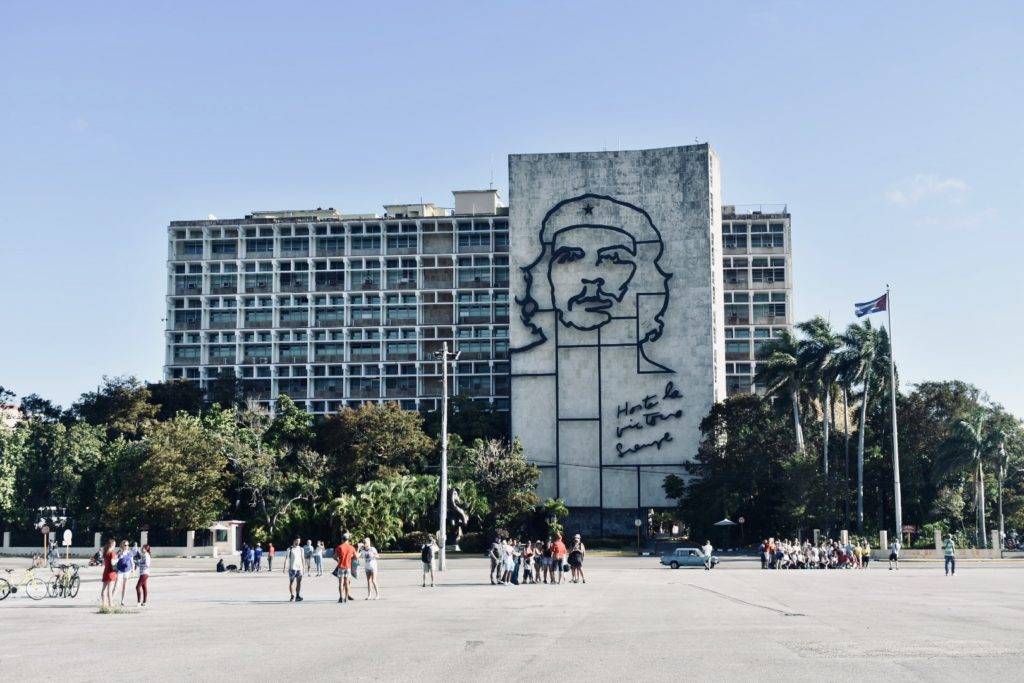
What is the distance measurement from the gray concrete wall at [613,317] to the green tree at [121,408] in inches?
1249

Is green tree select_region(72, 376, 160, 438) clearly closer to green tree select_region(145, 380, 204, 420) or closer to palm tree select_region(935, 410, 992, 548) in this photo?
green tree select_region(145, 380, 204, 420)

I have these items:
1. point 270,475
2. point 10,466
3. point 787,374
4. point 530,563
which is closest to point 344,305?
Answer: point 270,475

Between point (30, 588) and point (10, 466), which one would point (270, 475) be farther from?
point (30, 588)

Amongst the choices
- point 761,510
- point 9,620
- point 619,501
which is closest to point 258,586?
point 9,620

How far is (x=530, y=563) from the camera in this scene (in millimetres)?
40406

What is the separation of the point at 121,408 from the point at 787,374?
5435 cm

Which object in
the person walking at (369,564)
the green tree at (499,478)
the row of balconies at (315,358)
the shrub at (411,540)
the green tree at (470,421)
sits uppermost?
the row of balconies at (315,358)

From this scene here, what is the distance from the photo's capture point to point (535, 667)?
16.0 meters

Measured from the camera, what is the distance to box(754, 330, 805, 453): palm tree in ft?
268

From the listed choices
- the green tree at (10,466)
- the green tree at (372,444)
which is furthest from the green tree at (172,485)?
the green tree at (372,444)

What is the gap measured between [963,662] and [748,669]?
3.27m

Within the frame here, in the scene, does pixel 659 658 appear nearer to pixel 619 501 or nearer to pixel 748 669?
pixel 748 669

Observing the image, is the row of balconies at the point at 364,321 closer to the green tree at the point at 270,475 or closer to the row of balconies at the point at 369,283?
the row of balconies at the point at 369,283

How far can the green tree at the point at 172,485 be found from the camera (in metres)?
72.1
